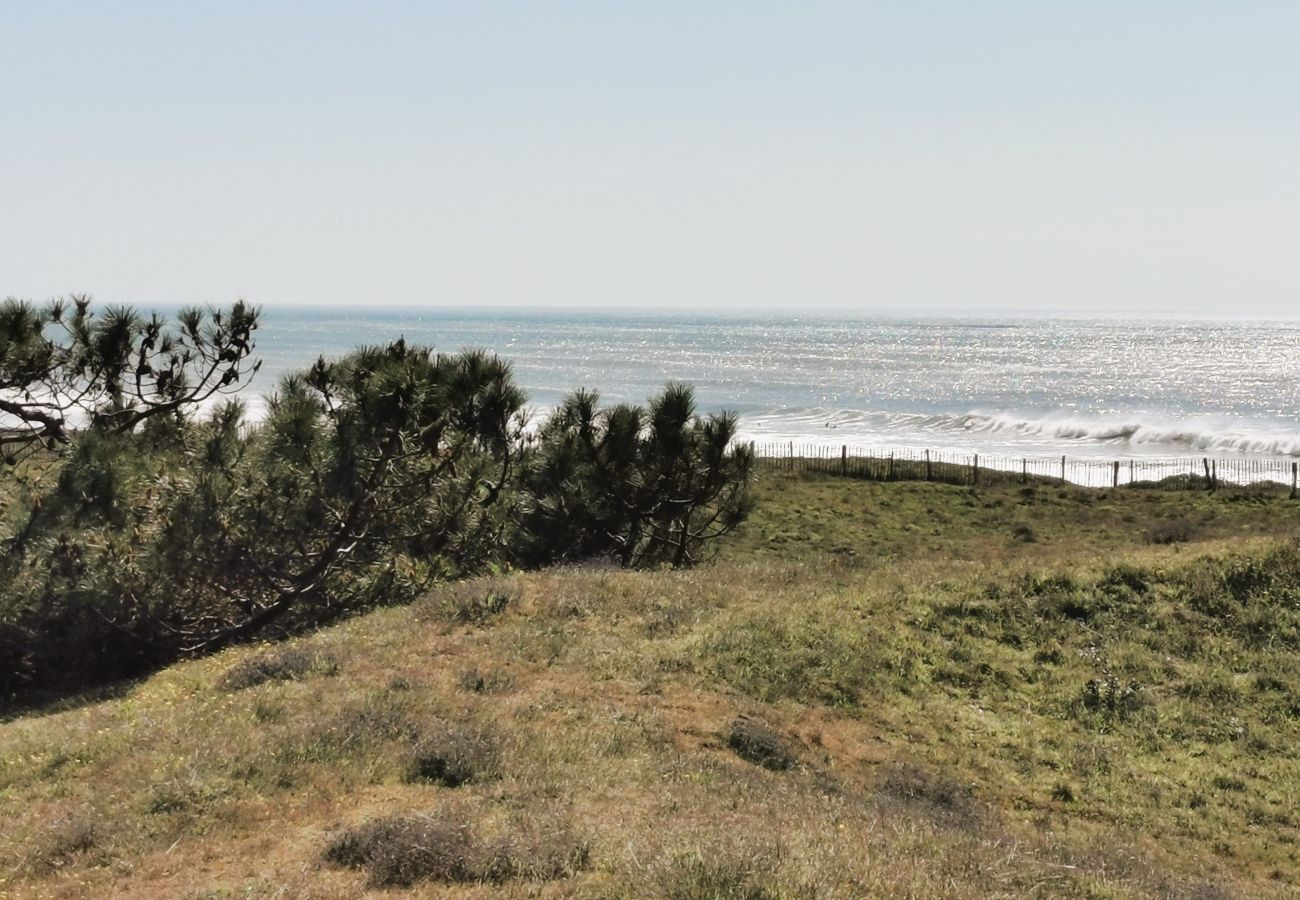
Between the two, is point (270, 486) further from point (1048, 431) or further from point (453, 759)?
point (1048, 431)

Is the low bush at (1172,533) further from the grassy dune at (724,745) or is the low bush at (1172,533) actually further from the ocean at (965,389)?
the ocean at (965,389)

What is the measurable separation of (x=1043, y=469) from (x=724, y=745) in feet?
161

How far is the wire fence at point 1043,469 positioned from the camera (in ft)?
158

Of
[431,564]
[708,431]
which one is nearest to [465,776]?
[431,564]

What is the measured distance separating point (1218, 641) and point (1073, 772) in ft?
19.1

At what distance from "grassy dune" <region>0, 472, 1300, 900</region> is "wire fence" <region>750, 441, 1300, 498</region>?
89.5 feet

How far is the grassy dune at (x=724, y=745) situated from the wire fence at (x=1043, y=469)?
27.3 metres

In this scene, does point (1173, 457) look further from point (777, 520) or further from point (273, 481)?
point (273, 481)

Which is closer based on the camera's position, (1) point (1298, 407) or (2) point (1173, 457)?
(2) point (1173, 457)

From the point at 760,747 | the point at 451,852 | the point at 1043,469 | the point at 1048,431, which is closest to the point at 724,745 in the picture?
the point at 760,747

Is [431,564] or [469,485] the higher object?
[469,485]

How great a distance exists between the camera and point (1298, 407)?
87.7 metres

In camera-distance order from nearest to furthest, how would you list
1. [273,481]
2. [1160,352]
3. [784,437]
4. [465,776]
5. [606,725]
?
[465,776] < [606,725] < [273,481] < [784,437] < [1160,352]

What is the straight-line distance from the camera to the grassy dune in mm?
6988
